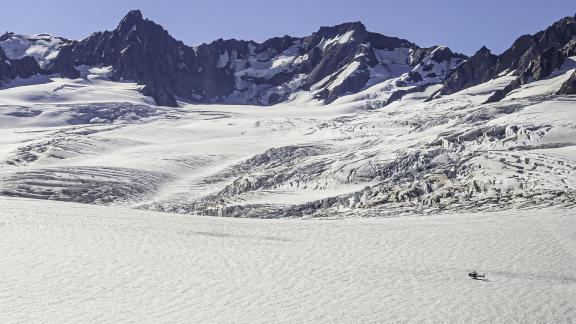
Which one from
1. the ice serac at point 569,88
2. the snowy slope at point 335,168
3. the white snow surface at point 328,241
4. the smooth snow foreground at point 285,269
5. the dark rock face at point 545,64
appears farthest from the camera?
the dark rock face at point 545,64

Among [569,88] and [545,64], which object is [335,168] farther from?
[545,64]

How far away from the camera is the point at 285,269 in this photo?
71.1 feet

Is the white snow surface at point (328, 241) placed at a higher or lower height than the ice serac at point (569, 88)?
lower

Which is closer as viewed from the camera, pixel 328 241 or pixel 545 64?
pixel 328 241

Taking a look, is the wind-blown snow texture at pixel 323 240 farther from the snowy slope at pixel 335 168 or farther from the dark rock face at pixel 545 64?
the dark rock face at pixel 545 64

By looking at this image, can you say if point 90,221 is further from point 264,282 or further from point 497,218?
point 497,218

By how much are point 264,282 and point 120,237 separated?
31.9 feet

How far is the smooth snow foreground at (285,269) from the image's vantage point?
54.7 feet

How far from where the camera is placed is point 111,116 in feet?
563

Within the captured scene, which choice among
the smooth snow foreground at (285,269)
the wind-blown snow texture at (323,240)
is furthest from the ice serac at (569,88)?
the smooth snow foreground at (285,269)

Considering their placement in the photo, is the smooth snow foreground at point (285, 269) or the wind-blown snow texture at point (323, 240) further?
the wind-blown snow texture at point (323, 240)

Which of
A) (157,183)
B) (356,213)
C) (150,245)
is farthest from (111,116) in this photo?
(150,245)

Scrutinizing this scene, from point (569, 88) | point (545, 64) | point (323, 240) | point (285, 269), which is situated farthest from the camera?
point (545, 64)

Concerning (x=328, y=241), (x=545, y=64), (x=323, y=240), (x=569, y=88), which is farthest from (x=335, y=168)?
(x=545, y=64)
